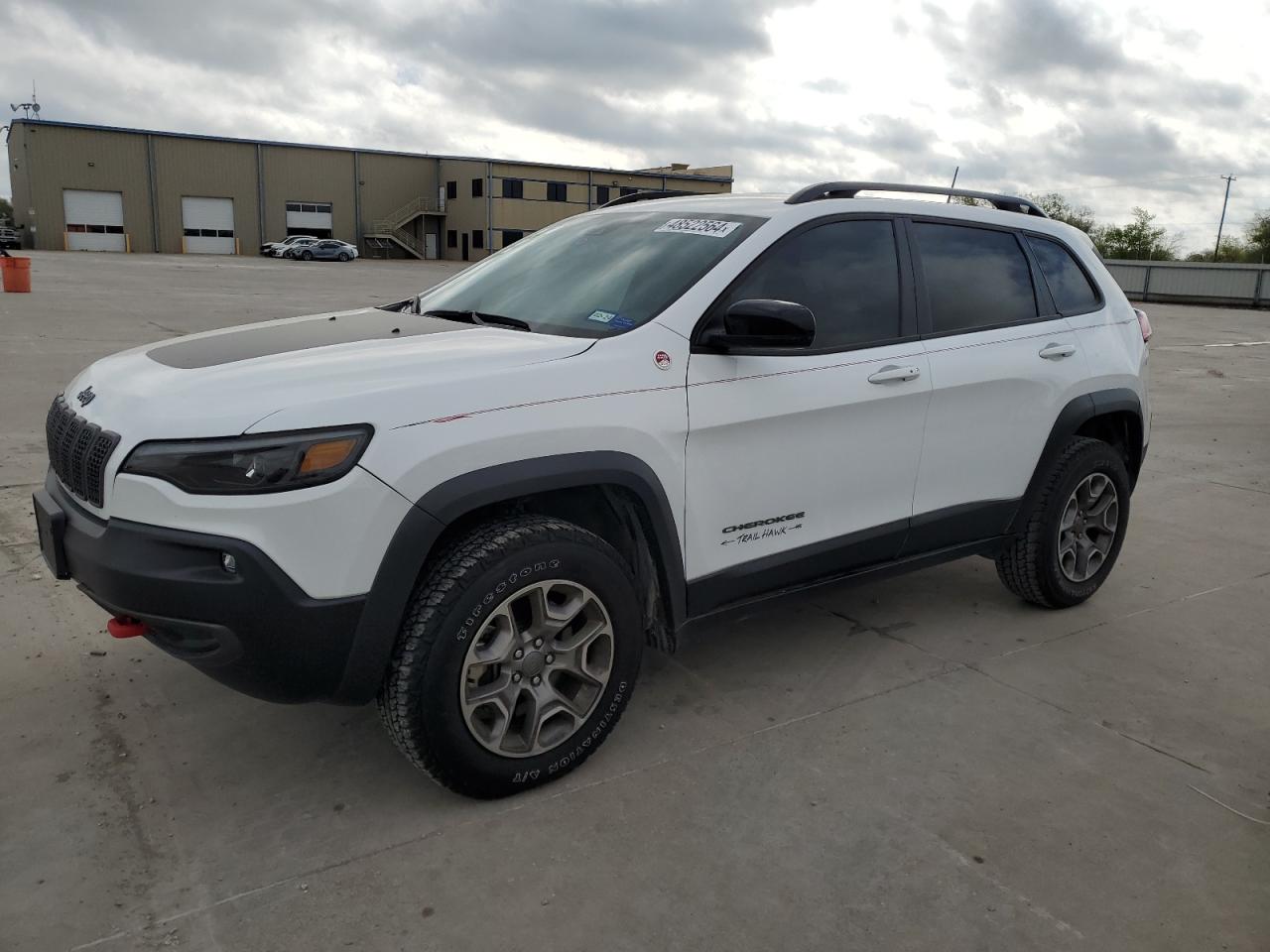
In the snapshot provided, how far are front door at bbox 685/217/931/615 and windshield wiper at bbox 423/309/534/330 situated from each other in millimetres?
652

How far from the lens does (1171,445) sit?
8.81 m

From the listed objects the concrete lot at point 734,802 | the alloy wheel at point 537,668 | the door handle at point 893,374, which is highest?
the door handle at point 893,374

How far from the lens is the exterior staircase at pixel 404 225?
6594 centimetres

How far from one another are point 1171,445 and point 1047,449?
5.24m

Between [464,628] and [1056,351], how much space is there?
2.89 metres

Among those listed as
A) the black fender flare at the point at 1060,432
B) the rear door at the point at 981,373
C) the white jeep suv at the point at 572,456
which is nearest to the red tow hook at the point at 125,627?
the white jeep suv at the point at 572,456

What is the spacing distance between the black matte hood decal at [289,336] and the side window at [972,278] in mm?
1816

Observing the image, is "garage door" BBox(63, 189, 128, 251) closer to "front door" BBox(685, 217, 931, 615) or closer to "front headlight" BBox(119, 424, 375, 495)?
"front door" BBox(685, 217, 931, 615)

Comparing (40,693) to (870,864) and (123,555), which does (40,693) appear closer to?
(123,555)

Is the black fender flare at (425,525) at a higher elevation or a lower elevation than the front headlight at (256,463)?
lower

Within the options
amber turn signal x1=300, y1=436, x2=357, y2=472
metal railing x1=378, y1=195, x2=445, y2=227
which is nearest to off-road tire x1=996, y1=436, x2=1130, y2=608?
amber turn signal x1=300, y1=436, x2=357, y2=472

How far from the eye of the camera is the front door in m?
3.30

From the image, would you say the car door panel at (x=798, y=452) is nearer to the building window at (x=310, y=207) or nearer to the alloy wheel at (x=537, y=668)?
the alloy wheel at (x=537, y=668)

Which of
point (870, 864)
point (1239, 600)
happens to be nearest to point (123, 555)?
point (870, 864)
